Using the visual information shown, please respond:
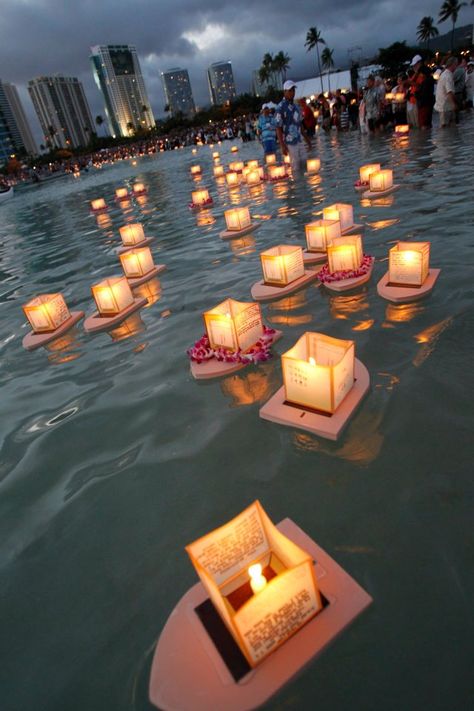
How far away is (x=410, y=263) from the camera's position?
581cm

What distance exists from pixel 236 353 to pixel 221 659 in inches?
132

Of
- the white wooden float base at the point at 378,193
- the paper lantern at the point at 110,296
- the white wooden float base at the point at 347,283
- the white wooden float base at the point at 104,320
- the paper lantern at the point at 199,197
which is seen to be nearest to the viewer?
the white wooden float base at the point at 347,283

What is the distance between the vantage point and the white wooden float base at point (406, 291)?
5.71 m

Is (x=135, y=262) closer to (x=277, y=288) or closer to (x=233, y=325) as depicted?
(x=277, y=288)

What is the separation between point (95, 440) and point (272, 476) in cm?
201

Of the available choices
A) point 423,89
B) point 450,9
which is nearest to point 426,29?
point 450,9

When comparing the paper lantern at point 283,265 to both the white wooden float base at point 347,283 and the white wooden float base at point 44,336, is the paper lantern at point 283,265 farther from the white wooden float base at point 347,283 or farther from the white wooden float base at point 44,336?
the white wooden float base at point 44,336

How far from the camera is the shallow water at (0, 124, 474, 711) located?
2.39 metres

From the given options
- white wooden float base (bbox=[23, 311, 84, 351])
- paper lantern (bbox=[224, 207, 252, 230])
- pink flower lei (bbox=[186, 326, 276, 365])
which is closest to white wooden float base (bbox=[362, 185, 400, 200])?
paper lantern (bbox=[224, 207, 252, 230])

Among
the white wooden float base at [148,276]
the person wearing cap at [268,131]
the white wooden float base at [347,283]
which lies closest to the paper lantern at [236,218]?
the white wooden float base at [148,276]

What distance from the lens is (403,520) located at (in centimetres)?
298

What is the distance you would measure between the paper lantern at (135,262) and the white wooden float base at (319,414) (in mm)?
5644

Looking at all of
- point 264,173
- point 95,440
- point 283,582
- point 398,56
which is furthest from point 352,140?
point 398,56

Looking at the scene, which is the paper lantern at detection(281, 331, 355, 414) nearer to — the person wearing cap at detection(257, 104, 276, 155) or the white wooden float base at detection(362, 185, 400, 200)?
the white wooden float base at detection(362, 185, 400, 200)
